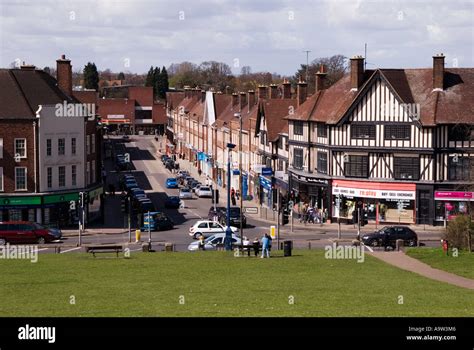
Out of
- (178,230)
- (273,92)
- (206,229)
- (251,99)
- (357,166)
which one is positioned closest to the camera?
(206,229)

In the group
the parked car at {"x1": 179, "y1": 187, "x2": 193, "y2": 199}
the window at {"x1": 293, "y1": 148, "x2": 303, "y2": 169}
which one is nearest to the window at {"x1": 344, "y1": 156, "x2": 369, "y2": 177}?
the window at {"x1": 293, "y1": 148, "x2": 303, "y2": 169}

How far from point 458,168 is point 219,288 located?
38314 mm

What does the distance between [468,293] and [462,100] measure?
3871cm

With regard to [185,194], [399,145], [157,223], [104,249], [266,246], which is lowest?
[185,194]

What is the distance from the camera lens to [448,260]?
136 feet

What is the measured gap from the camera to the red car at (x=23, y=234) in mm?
55844

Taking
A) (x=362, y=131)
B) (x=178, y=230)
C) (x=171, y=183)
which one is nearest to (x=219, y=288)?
(x=178, y=230)

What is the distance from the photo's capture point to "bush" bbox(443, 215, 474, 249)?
45.0m

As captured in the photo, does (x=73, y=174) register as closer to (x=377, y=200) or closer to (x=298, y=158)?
(x=298, y=158)

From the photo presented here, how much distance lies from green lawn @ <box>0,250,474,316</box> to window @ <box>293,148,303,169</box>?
32486 mm

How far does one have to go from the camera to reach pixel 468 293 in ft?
103

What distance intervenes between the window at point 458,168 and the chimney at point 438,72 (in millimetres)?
6072

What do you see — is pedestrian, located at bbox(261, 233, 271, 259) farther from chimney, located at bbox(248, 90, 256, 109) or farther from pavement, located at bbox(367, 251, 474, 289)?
chimney, located at bbox(248, 90, 256, 109)
